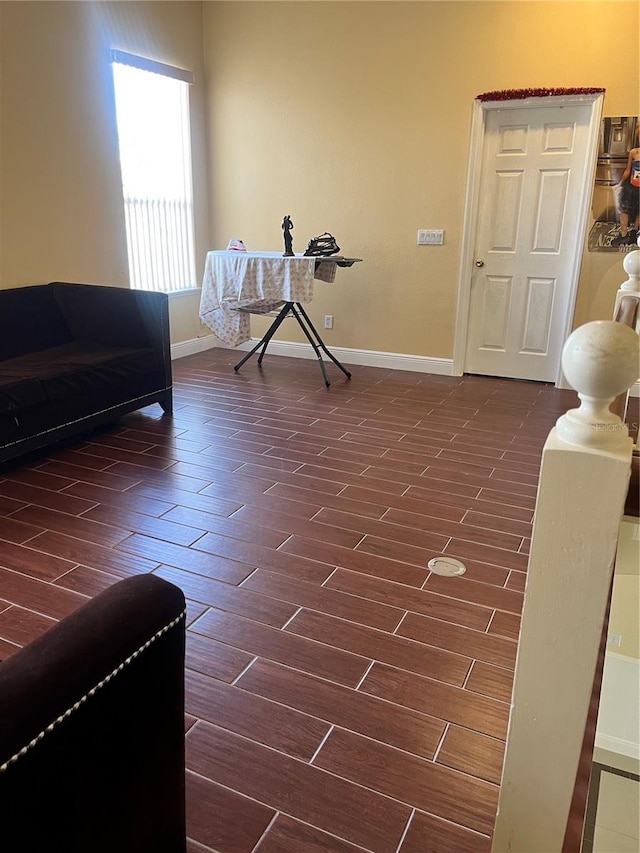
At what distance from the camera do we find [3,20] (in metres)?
3.55

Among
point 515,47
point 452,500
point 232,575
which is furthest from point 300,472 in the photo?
point 515,47

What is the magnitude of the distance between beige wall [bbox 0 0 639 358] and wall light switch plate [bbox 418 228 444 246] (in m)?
0.06

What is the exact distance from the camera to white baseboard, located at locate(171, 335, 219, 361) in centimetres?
550

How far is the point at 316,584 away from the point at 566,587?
1478 mm

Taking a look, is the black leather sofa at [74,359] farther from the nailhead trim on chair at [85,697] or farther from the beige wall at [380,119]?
the nailhead trim on chair at [85,697]

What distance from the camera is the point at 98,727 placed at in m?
0.83

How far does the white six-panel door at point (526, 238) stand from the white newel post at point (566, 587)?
164 inches

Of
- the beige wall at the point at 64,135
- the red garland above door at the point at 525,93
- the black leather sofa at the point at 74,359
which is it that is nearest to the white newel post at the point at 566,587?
the black leather sofa at the point at 74,359

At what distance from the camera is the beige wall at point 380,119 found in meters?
4.23

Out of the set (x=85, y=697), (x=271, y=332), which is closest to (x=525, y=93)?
(x=271, y=332)

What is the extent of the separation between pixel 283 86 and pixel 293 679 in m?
4.79

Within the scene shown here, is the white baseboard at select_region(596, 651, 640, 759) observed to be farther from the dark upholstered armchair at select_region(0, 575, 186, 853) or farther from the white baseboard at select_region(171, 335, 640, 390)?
the white baseboard at select_region(171, 335, 640, 390)

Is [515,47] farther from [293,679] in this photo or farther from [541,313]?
[293,679]

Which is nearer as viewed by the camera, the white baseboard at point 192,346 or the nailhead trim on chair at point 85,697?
the nailhead trim on chair at point 85,697
